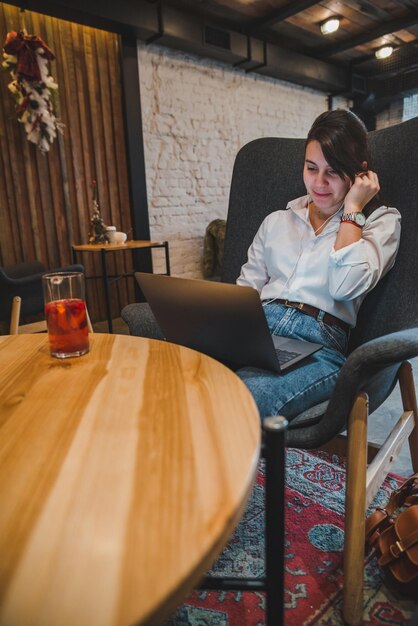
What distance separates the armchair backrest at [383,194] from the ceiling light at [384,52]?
459 centimetres

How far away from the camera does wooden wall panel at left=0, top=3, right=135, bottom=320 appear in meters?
3.33

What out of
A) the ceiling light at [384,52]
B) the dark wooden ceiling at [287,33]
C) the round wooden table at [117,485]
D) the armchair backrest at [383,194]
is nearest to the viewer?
the round wooden table at [117,485]

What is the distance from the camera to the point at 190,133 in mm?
4383

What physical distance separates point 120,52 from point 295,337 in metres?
3.57

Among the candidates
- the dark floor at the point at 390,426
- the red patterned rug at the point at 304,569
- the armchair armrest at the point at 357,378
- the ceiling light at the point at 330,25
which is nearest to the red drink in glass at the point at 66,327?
the armchair armrest at the point at 357,378

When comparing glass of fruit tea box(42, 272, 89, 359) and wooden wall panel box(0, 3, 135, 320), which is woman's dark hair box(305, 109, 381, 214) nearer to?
glass of fruit tea box(42, 272, 89, 359)

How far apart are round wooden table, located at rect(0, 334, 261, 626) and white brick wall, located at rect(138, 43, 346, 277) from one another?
367 cm

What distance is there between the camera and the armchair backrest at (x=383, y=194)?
1.23m

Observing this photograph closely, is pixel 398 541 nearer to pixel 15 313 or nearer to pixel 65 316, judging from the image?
pixel 65 316

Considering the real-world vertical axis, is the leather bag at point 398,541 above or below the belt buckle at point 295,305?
below

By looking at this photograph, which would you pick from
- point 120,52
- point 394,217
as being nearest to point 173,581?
point 394,217

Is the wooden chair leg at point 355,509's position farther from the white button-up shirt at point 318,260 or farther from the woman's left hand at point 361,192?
the woman's left hand at point 361,192

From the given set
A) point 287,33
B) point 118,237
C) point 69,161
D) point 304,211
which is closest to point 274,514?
point 304,211

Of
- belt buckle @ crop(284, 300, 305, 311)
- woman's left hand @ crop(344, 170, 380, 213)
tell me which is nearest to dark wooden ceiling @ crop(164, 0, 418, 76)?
woman's left hand @ crop(344, 170, 380, 213)
